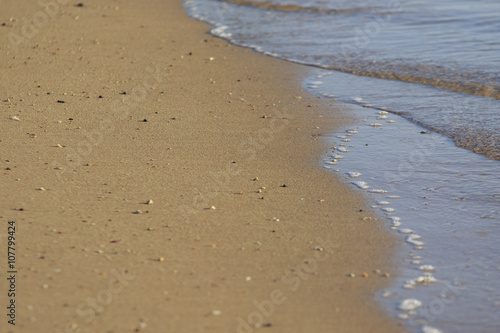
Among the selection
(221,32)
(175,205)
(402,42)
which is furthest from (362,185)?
(221,32)

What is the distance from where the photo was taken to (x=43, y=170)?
17.4 feet

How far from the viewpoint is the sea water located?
398 cm

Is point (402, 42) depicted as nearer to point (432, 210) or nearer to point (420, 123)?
point (420, 123)

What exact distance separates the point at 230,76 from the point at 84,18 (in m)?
4.35

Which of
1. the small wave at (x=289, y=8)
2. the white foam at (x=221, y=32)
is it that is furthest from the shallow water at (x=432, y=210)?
the small wave at (x=289, y=8)

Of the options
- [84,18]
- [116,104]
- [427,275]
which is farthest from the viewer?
[84,18]

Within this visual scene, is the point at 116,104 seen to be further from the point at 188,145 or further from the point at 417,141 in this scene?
the point at 417,141

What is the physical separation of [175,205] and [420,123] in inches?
140

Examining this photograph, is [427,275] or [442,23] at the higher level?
[442,23]

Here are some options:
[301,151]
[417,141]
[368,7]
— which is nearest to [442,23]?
[368,7]

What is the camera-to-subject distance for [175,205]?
4840 millimetres

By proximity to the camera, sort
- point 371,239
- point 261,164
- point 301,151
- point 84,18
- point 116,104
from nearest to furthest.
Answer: point 371,239, point 261,164, point 301,151, point 116,104, point 84,18

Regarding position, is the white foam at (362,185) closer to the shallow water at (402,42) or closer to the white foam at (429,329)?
the shallow water at (402,42)

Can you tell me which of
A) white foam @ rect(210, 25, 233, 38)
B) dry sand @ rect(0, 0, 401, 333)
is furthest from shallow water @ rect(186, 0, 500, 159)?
dry sand @ rect(0, 0, 401, 333)
